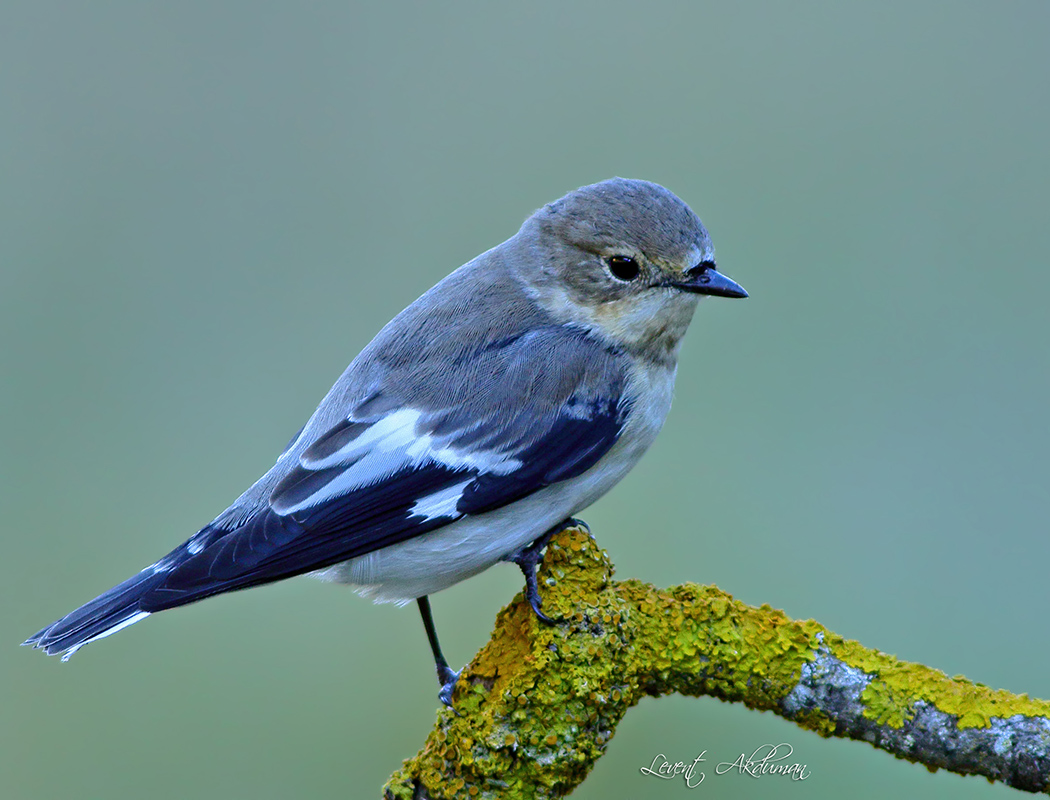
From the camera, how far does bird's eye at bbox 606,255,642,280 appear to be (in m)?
2.90

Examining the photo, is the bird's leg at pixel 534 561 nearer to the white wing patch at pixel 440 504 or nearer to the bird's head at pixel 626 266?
the white wing patch at pixel 440 504

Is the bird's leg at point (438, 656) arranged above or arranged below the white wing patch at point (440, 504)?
below

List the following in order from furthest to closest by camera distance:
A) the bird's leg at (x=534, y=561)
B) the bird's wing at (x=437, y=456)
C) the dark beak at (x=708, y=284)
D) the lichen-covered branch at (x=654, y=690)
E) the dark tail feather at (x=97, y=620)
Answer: the dark beak at (x=708, y=284) → the bird's wing at (x=437, y=456) → the dark tail feather at (x=97, y=620) → the bird's leg at (x=534, y=561) → the lichen-covered branch at (x=654, y=690)

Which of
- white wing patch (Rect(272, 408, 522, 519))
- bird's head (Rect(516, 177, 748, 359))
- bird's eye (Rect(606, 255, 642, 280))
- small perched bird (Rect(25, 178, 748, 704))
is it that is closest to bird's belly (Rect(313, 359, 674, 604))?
small perched bird (Rect(25, 178, 748, 704))

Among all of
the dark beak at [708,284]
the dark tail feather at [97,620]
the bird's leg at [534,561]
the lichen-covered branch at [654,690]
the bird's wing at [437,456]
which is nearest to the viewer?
the lichen-covered branch at [654,690]

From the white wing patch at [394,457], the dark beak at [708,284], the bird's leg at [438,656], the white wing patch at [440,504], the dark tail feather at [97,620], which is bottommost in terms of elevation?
the dark tail feather at [97,620]

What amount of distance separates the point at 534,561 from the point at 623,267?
91cm

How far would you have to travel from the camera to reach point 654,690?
89.0 inches

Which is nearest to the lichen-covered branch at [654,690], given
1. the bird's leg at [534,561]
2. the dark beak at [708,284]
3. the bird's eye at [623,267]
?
the bird's leg at [534,561]

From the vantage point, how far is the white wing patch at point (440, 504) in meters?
2.65

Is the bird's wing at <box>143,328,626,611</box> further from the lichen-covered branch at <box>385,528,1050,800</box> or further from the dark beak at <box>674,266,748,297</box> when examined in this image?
the lichen-covered branch at <box>385,528,1050,800</box>

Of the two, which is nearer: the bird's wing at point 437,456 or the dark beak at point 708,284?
the bird's wing at point 437,456

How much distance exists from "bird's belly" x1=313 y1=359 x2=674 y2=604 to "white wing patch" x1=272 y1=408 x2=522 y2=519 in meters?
0.10

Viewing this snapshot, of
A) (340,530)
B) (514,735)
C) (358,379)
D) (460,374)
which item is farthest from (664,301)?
(514,735)
